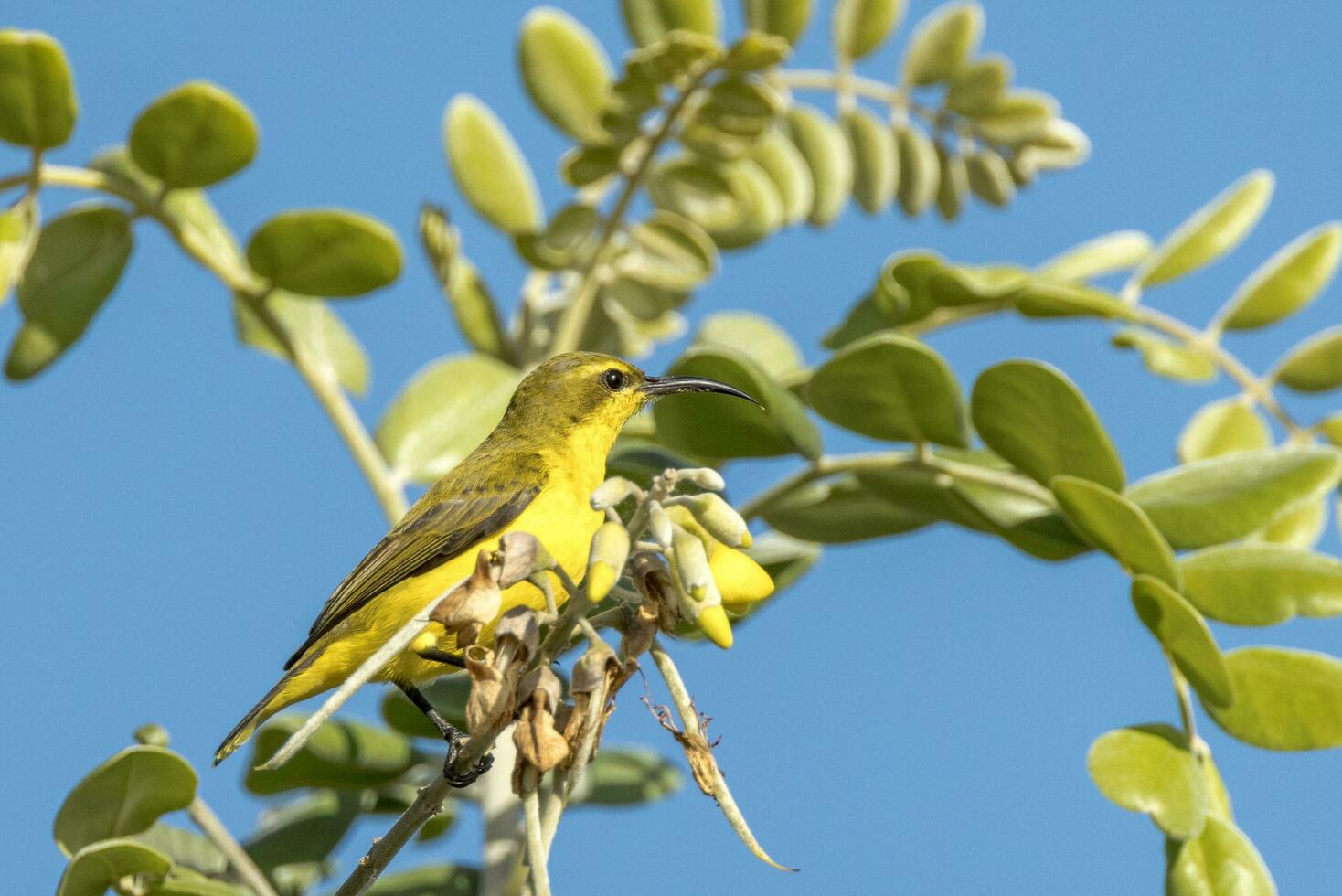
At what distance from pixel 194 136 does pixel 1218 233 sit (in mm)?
2249

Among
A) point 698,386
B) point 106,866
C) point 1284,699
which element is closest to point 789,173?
point 698,386

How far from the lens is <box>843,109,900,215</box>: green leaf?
408 centimetres


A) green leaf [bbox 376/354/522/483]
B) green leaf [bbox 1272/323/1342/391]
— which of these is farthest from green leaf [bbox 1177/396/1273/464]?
green leaf [bbox 376/354/522/483]

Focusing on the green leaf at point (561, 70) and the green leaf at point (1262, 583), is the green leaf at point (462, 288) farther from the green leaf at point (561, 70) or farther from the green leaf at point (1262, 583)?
the green leaf at point (1262, 583)

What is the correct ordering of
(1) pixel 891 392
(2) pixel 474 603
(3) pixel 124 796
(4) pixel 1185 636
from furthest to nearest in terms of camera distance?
(1) pixel 891 392 → (3) pixel 124 796 → (4) pixel 1185 636 → (2) pixel 474 603

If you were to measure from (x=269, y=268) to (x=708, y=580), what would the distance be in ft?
6.58

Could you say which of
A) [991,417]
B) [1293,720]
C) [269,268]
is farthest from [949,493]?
[269,268]

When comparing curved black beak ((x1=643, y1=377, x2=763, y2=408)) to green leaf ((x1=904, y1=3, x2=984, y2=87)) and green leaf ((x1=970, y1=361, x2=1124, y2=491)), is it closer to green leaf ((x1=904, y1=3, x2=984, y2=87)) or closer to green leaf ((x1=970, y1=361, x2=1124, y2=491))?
green leaf ((x1=970, y1=361, x2=1124, y2=491))

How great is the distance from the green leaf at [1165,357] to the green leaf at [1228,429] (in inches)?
8.3

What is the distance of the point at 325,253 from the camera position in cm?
326

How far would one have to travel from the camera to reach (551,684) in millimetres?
1658

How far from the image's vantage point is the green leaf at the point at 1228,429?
3443 millimetres

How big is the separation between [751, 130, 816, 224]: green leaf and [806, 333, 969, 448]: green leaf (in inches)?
57.0

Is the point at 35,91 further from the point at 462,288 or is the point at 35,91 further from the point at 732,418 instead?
the point at 732,418
